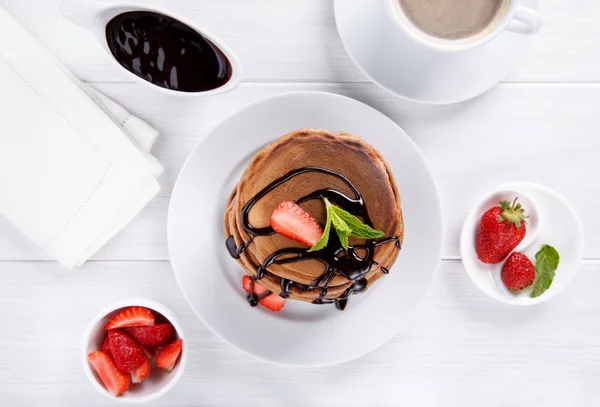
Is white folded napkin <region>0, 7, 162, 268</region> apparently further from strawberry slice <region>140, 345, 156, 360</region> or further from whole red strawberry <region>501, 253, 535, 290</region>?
whole red strawberry <region>501, 253, 535, 290</region>

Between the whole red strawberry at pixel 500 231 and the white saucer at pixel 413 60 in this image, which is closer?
the white saucer at pixel 413 60

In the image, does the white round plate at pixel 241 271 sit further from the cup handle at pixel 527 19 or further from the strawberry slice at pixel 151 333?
the cup handle at pixel 527 19

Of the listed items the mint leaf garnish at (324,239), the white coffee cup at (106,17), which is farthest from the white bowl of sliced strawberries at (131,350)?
the white coffee cup at (106,17)

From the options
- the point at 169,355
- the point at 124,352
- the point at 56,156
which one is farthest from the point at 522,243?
the point at 56,156

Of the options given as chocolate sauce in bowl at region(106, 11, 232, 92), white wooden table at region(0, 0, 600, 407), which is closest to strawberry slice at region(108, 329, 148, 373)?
white wooden table at region(0, 0, 600, 407)

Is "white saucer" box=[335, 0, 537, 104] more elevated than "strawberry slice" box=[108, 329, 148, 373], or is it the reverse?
"white saucer" box=[335, 0, 537, 104]

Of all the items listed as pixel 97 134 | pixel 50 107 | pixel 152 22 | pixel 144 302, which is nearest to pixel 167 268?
pixel 144 302

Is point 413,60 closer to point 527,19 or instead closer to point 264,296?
point 527,19

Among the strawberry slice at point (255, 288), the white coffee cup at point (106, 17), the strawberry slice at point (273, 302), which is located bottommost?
the strawberry slice at point (273, 302)
